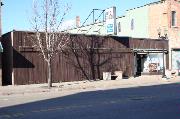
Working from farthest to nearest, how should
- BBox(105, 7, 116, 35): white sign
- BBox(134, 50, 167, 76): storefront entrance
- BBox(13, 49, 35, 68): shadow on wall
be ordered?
BBox(134, 50, 167, 76): storefront entrance < BBox(105, 7, 116, 35): white sign < BBox(13, 49, 35, 68): shadow on wall

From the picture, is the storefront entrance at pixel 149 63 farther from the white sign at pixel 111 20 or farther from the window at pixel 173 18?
the white sign at pixel 111 20

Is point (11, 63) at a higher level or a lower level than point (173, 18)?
lower

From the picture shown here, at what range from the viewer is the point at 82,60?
1342 inches

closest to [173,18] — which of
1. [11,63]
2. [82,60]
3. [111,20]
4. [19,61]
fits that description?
[111,20]

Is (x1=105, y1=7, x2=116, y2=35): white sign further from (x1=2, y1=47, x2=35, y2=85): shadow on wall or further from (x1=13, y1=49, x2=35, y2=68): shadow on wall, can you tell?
(x1=13, y1=49, x2=35, y2=68): shadow on wall

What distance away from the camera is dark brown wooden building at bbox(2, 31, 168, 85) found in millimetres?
30219

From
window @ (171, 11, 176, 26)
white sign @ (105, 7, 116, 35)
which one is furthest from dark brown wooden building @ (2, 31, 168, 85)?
window @ (171, 11, 176, 26)

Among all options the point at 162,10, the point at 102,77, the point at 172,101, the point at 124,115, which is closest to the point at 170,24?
the point at 162,10

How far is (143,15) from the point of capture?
48906 millimetres

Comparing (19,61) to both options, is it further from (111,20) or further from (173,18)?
(173,18)

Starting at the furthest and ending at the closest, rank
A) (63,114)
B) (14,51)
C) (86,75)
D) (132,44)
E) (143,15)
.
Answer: (143,15), (132,44), (86,75), (14,51), (63,114)

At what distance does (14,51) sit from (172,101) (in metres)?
16.7

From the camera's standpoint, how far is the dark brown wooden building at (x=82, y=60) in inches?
1190

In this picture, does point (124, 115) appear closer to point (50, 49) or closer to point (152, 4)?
point (50, 49)
